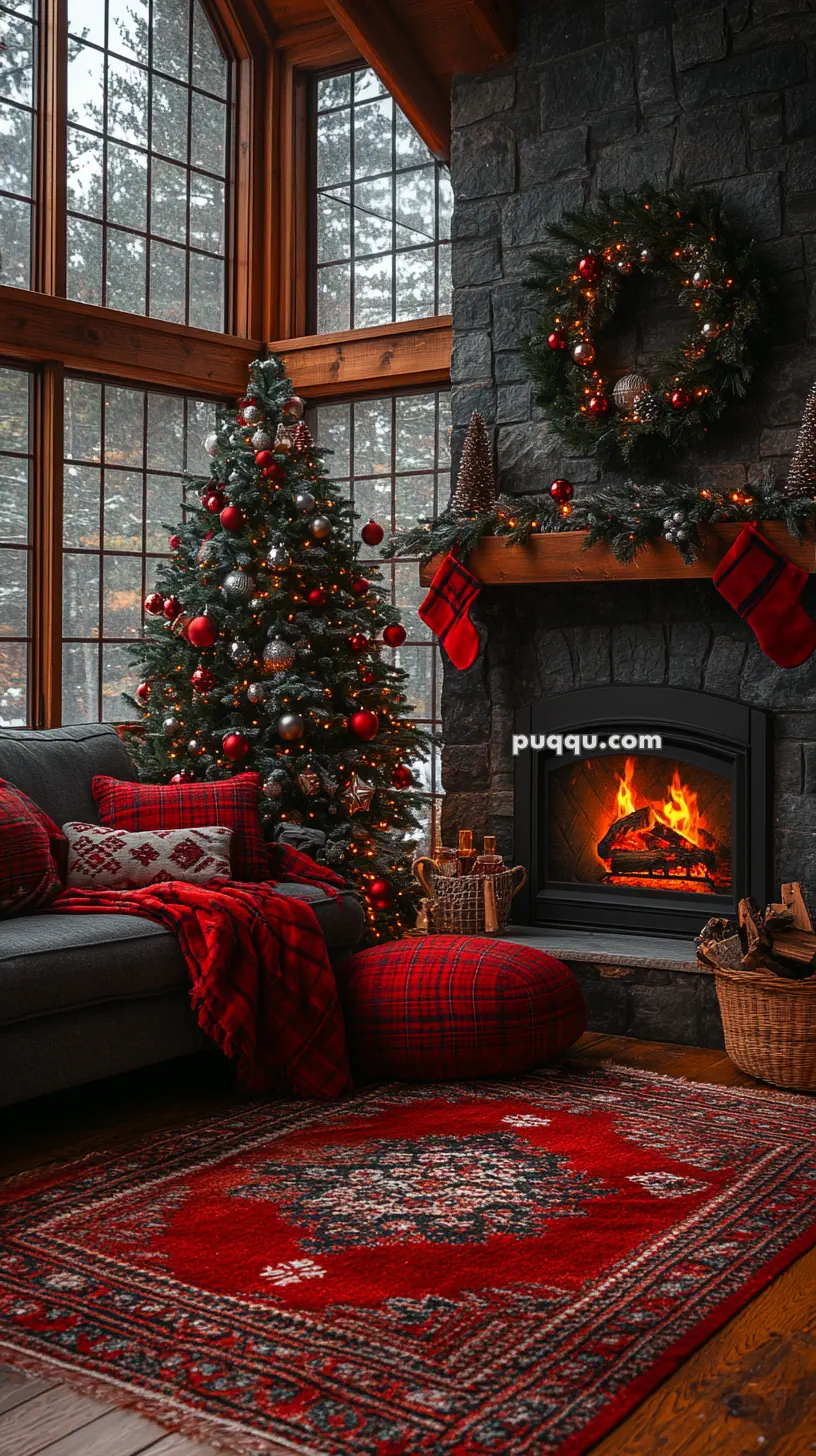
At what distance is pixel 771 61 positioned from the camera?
4410 millimetres

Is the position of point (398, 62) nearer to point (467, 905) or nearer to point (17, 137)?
point (17, 137)

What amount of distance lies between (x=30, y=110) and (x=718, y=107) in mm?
2495

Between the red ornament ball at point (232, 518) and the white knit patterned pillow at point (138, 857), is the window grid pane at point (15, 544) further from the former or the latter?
the white knit patterned pillow at point (138, 857)

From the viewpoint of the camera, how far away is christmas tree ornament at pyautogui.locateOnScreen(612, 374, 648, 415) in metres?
4.57

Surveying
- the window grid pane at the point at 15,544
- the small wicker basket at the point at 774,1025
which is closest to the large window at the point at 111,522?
the window grid pane at the point at 15,544

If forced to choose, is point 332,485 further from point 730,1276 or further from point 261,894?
point 730,1276

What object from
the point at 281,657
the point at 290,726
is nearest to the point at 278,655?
the point at 281,657

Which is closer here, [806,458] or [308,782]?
[806,458]

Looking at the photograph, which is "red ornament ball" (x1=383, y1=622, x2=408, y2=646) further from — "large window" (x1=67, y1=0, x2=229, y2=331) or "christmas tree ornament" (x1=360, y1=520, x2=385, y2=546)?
"large window" (x1=67, y1=0, x2=229, y2=331)

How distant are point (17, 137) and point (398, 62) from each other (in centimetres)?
141

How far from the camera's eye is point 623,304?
15.4 ft

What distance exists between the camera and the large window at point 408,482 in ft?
18.9

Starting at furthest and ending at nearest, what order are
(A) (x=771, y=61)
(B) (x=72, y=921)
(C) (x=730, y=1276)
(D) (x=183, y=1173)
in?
1. (A) (x=771, y=61)
2. (B) (x=72, y=921)
3. (D) (x=183, y=1173)
4. (C) (x=730, y=1276)

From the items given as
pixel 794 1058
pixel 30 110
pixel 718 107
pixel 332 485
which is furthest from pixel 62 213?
pixel 794 1058
